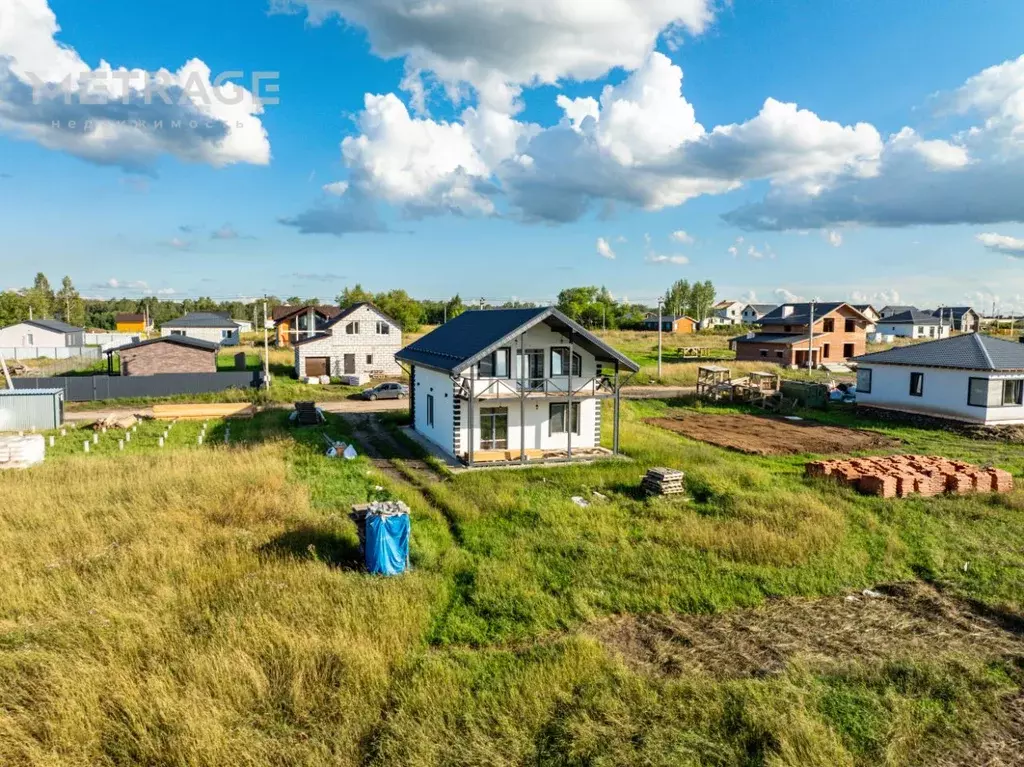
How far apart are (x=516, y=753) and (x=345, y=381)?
39118mm

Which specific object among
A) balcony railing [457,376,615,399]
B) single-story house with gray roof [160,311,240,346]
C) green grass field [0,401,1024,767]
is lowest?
green grass field [0,401,1024,767]

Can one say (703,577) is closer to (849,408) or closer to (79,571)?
(79,571)

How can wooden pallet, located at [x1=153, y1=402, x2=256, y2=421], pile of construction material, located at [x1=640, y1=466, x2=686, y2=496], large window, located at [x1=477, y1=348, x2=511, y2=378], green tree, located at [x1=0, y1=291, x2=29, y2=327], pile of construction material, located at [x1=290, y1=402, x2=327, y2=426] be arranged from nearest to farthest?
pile of construction material, located at [x1=640, y1=466, x2=686, y2=496] < large window, located at [x1=477, y1=348, x2=511, y2=378] < pile of construction material, located at [x1=290, y1=402, x2=327, y2=426] < wooden pallet, located at [x1=153, y1=402, x2=256, y2=421] < green tree, located at [x1=0, y1=291, x2=29, y2=327]

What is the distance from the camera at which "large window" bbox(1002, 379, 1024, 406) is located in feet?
97.1

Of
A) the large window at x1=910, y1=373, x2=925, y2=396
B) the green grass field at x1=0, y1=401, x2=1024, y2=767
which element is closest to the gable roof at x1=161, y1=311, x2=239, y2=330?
the green grass field at x1=0, y1=401, x2=1024, y2=767

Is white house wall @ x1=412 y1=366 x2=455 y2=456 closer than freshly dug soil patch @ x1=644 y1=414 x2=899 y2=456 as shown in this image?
Yes

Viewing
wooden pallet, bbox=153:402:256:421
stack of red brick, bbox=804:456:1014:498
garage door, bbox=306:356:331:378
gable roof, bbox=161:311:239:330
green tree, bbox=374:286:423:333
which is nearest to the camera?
stack of red brick, bbox=804:456:1014:498

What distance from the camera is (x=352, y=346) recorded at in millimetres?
45750

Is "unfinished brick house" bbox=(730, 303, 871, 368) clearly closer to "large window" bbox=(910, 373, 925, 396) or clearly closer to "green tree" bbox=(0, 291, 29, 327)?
"large window" bbox=(910, 373, 925, 396)

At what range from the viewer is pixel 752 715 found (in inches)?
318

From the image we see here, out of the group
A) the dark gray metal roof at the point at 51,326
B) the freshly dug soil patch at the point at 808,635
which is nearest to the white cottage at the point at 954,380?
the freshly dug soil patch at the point at 808,635

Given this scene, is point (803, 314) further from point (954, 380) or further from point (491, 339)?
point (491, 339)

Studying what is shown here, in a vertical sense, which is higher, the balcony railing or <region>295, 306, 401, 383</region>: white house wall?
<region>295, 306, 401, 383</region>: white house wall

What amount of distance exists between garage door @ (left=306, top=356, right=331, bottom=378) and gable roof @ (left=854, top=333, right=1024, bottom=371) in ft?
112
